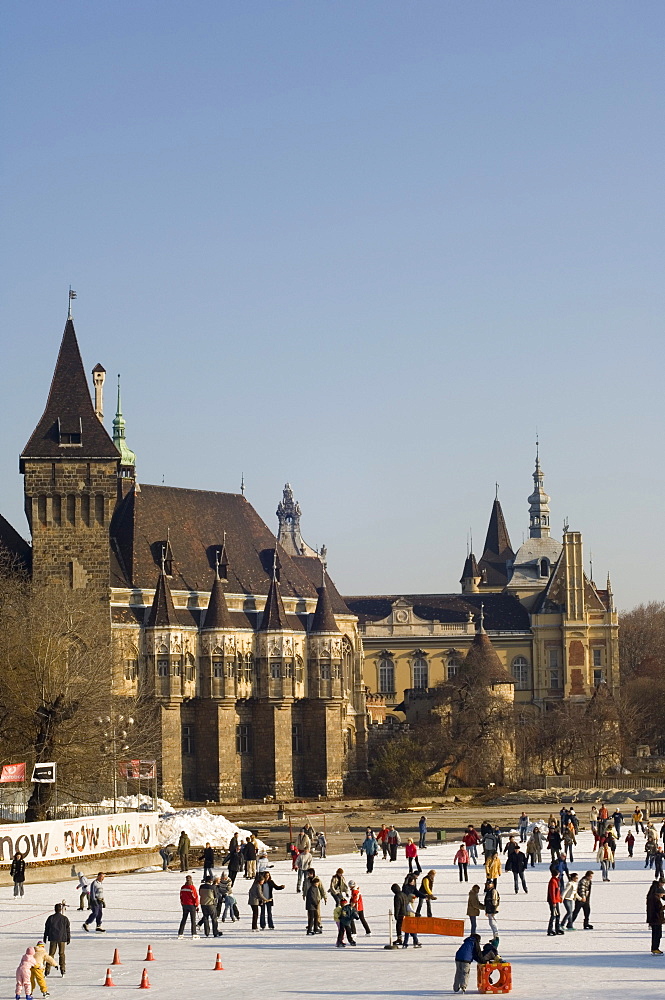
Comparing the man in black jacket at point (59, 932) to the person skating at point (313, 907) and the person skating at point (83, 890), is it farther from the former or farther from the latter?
the person skating at point (313, 907)

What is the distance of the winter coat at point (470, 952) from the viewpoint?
2892 cm

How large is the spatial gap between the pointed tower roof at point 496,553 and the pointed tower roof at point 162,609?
71477 mm

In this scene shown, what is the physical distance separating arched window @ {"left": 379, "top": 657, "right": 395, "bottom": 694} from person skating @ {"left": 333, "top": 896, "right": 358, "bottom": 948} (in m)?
109

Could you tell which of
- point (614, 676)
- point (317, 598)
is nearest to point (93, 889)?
point (317, 598)

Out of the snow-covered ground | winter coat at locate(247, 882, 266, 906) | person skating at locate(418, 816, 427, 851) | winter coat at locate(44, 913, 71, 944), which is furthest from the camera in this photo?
person skating at locate(418, 816, 427, 851)

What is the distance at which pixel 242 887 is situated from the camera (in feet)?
153

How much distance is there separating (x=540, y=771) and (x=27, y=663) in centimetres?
5230

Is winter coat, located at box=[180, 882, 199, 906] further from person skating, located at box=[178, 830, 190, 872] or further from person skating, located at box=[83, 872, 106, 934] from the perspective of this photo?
person skating, located at box=[178, 830, 190, 872]

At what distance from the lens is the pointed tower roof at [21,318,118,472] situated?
96062 mm

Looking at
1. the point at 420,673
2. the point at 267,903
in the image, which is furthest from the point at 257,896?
the point at 420,673

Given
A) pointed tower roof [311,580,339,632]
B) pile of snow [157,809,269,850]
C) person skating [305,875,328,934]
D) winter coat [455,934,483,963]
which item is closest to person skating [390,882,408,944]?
person skating [305,875,328,934]

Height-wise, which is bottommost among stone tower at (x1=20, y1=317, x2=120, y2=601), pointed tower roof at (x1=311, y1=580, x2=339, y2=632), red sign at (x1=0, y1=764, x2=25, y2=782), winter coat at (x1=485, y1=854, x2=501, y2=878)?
winter coat at (x1=485, y1=854, x2=501, y2=878)

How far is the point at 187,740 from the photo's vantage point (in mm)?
99312

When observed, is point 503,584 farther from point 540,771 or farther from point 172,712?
point 172,712
